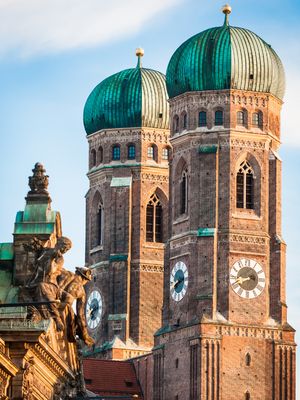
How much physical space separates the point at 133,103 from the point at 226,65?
15.8 meters

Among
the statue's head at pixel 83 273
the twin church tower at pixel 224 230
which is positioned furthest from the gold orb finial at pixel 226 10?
the statue's head at pixel 83 273

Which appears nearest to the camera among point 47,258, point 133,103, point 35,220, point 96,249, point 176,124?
point 47,258

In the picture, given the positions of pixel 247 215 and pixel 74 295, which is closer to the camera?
pixel 74 295

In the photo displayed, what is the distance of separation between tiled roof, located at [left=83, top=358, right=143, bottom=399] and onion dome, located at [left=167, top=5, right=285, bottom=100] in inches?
716

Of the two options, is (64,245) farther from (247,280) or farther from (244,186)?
(244,186)

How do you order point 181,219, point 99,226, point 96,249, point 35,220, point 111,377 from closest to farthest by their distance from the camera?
point 35,220 < point 181,219 < point 111,377 < point 96,249 < point 99,226

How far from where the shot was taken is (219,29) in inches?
5704

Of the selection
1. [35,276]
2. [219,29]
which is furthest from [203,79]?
[35,276]

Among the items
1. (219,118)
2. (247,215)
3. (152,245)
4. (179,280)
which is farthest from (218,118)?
(152,245)

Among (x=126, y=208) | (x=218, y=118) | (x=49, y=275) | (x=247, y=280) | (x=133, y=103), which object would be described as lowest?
(x=49, y=275)

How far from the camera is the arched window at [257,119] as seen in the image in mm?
142625

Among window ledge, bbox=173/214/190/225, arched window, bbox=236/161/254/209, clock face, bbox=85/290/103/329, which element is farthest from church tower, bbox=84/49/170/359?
arched window, bbox=236/161/254/209

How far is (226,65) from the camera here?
5615 inches

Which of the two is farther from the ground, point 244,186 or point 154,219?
point 154,219
